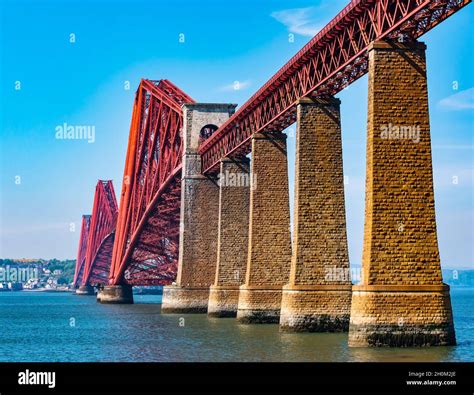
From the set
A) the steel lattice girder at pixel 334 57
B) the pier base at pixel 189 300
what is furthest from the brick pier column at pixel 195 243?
the steel lattice girder at pixel 334 57

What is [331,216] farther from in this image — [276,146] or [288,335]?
[276,146]

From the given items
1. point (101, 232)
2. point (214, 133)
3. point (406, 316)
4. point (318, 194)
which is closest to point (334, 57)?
point (318, 194)

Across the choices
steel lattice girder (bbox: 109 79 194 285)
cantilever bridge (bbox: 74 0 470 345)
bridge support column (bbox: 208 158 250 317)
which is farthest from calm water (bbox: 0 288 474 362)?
steel lattice girder (bbox: 109 79 194 285)

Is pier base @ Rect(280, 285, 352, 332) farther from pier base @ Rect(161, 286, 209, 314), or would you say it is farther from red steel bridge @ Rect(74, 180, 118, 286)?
red steel bridge @ Rect(74, 180, 118, 286)

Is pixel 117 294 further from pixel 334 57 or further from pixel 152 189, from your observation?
pixel 334 57

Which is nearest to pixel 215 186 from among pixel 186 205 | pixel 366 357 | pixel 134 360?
pixel 186 205

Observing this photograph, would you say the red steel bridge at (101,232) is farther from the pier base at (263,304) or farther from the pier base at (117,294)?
the pier base at (263,304)
